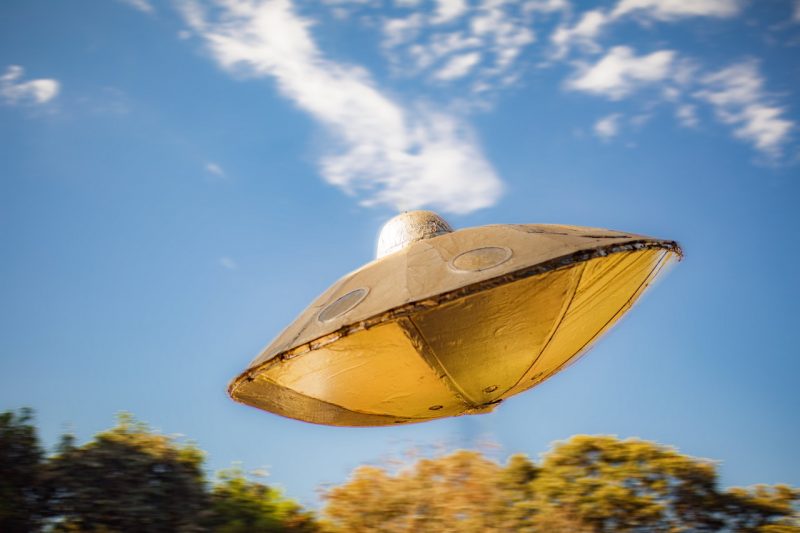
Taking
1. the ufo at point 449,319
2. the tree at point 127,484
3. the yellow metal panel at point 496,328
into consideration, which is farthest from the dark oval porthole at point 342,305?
the tree at point 127,484

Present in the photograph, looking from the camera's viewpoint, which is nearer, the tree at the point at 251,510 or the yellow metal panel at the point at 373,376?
the yellow metal panel at the point at 373,376

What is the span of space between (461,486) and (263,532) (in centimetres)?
181

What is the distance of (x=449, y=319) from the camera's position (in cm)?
291

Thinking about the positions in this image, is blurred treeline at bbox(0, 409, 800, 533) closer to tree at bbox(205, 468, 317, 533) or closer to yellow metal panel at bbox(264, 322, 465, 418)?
tree at bbox(205, 468, 317, 533)

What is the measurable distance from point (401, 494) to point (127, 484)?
2.36 meters

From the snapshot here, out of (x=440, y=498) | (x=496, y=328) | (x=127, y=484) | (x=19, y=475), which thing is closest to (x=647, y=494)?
(x=440, y=498)

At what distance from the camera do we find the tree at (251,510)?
578cm

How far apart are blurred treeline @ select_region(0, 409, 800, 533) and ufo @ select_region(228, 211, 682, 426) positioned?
92.2 inches

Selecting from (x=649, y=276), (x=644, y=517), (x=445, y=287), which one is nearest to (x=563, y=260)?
(x=445, y=287)

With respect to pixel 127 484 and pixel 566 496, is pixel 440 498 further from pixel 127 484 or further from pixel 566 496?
pixel 127 484

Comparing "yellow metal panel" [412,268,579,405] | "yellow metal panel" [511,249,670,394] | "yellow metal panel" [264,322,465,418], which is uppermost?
"yellow metal panel" [511,249,670,394]

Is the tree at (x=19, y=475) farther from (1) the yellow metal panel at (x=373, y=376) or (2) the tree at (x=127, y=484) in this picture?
(1) the yellow metal panel at (x=373, y=376)

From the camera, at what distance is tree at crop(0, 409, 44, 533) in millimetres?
4949

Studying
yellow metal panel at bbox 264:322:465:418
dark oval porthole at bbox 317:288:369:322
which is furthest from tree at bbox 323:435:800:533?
dark oval porthole at bbox 317:288:369:322
